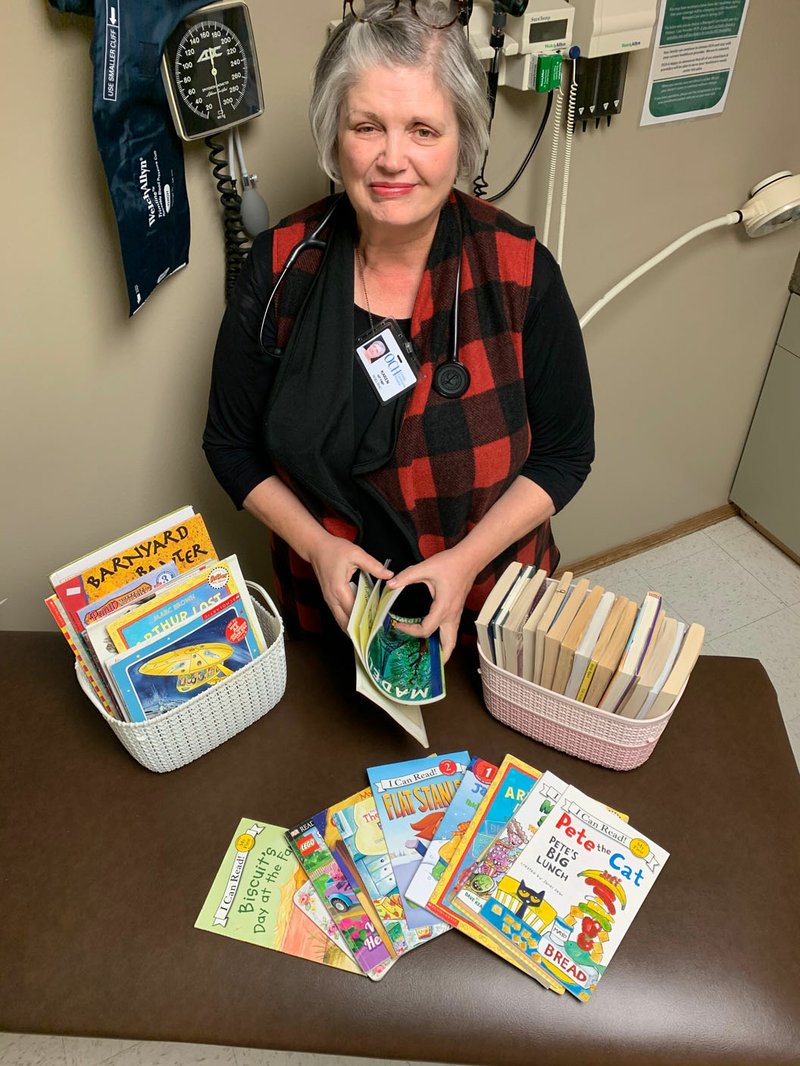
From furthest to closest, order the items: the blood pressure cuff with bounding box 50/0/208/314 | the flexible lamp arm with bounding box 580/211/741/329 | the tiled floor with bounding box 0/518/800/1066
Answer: the tiled floor with bounding box 0/518/800/1066 < the flexible lamp arm with bounding box 580/211/741/329 < the blood pressure cuff with bounding box 50/0/208/314

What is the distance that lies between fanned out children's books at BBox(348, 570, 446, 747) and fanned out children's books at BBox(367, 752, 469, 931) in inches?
1.6

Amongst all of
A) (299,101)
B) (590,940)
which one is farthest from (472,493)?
(299,101)

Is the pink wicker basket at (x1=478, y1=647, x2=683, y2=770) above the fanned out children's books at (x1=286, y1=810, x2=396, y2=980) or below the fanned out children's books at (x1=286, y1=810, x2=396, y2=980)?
above

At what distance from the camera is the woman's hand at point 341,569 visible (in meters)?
1.24

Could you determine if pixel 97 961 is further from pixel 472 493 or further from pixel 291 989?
pixel 472 493

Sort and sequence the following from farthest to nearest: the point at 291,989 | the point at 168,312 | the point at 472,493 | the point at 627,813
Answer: the point at 168,312 → the point at 472,493 → the point at 627,813 → the point at 291,989

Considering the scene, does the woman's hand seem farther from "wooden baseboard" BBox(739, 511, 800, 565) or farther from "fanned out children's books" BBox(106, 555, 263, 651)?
"wooden baseboard" BBox(739, 511, 800, 565)

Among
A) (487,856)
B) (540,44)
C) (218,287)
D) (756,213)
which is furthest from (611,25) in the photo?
(487,856)

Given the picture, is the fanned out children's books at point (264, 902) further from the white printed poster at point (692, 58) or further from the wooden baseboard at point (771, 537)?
the wooden baseboard at point (771, 537)

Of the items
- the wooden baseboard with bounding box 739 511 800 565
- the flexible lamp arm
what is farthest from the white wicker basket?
the wooden baseboard with bounding box 739 511 800 565

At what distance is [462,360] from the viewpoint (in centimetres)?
128

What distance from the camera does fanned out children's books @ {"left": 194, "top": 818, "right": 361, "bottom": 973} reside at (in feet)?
3.20

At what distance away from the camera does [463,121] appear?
3.83ft

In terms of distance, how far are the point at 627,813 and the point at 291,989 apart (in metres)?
0.47
